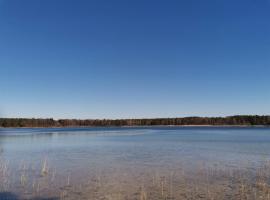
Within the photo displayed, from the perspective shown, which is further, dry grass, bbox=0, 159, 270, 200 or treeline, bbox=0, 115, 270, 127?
treeline, bbox=0, 115, 270, 127

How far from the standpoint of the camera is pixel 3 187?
1080 cm

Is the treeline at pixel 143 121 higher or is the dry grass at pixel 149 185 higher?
the treeline at pixel 143 121

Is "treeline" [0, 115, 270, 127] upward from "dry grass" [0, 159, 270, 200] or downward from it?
upward

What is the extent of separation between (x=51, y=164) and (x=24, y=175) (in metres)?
3.55

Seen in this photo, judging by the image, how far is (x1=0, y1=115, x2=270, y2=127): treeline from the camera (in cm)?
13904

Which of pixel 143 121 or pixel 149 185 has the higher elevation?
pixel 143 121

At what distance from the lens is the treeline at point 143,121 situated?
139 metres

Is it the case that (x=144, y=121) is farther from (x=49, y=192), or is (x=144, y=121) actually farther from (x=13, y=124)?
(x=49, y=192)

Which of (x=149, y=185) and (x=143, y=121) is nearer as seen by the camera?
(x=149, y=185)

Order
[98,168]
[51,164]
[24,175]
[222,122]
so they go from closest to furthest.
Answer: [24,175]
[98,168]
[51,164]
[222,122]

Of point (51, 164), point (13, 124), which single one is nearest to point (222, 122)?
point (13, 124)

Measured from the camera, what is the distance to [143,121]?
620 feet

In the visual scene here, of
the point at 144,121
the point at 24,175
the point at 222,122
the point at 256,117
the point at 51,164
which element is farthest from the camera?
the point at 144,121

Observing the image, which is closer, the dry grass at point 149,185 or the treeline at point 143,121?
the dry grass at point 149,185
